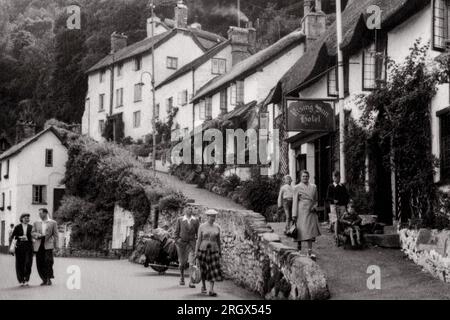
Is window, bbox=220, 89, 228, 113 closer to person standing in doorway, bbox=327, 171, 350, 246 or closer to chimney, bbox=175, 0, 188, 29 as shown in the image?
chimney, bbox=175, 0, 188, 29

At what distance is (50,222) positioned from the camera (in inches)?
624

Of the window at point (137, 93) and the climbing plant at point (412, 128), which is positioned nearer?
the climbing plant at point (412, 128)

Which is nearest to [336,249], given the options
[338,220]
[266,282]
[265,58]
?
[338,220]

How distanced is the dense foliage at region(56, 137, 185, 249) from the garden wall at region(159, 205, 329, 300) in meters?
11.8

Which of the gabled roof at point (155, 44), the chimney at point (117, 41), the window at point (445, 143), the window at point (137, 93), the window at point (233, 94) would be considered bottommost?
the window at point (445, 143)

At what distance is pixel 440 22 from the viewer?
58.4 feet

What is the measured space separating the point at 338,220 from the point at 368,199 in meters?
4.35

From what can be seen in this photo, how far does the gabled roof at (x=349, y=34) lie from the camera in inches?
781

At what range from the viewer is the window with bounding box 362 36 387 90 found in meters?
21.5

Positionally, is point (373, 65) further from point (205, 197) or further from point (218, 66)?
point (218, 66)

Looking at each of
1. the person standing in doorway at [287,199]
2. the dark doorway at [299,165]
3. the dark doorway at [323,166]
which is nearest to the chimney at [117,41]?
the dark doorway at [299,165]

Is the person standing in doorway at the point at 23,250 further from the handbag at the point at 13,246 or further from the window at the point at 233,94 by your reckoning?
the window at the point at 233,94

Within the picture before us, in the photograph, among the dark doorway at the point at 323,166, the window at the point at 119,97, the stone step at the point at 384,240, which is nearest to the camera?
the stone step at the point at 384,240

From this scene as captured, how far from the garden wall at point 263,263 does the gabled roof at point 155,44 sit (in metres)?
40.6
